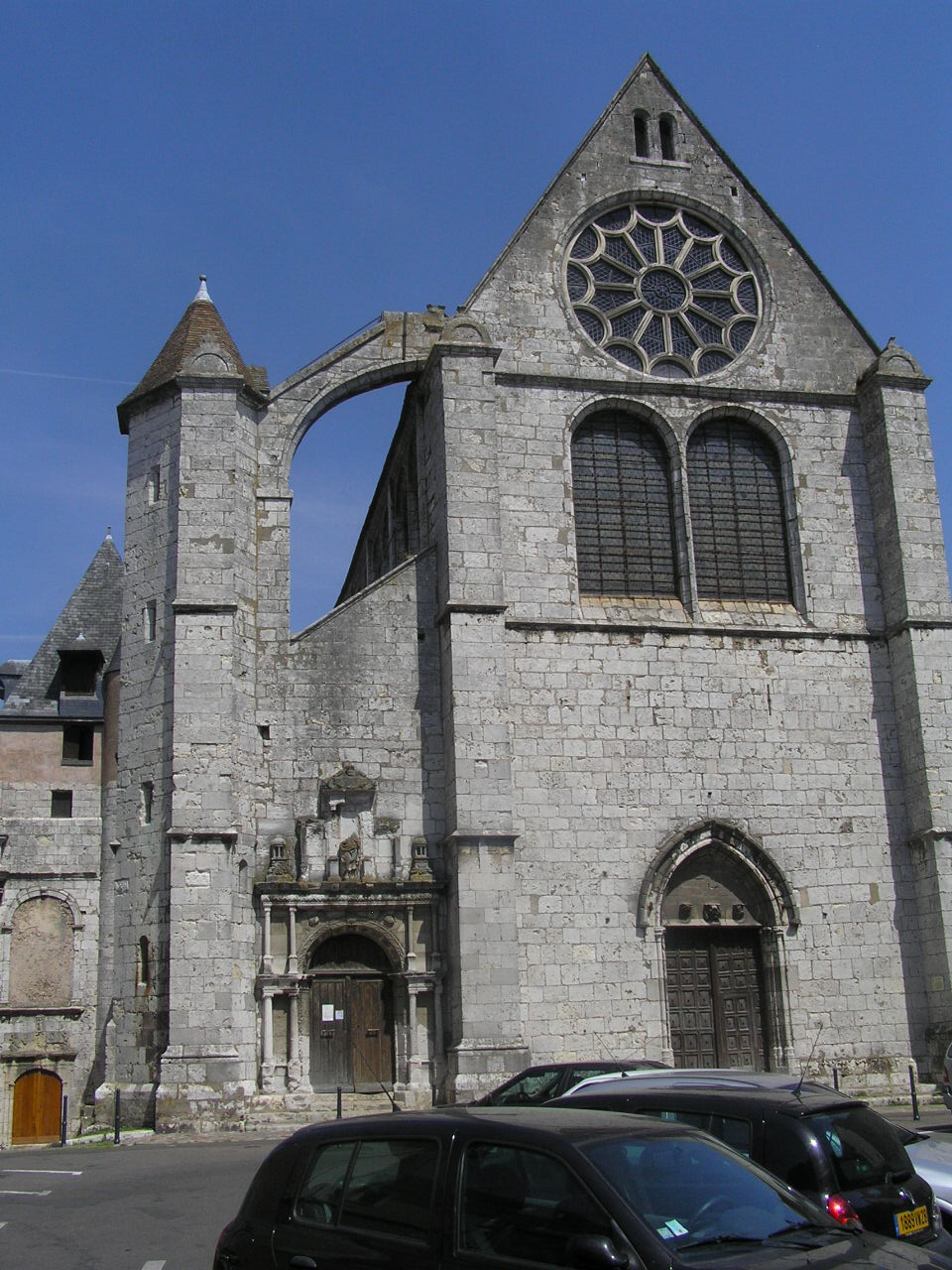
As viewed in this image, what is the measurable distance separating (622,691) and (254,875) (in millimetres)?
5764

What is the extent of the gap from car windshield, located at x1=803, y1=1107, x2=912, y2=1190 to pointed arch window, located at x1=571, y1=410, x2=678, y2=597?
13.6 m

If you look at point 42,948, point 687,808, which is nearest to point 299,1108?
point 687,808

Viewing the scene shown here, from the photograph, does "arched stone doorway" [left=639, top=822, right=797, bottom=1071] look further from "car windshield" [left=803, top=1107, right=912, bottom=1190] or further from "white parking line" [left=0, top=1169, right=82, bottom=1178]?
"car windshield" [left=803, top=1107, right=912, bottom=1190]

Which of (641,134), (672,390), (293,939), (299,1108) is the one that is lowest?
(299,1108)

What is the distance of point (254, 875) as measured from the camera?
17.9 metres

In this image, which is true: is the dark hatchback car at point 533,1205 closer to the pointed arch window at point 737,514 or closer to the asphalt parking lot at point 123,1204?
the asphalt parking lot at point 123,1204

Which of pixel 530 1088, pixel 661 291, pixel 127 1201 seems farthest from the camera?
pixel 661 291

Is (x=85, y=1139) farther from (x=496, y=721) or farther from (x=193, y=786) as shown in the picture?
(x=496, y=721)

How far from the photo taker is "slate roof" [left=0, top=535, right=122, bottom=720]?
23.7m

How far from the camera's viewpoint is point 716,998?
61.9ft

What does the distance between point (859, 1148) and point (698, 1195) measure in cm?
201

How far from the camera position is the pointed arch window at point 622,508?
20.3 metres

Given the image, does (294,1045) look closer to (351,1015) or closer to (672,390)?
(351,1015)

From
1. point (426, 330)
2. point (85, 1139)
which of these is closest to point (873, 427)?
point (426, 330)
